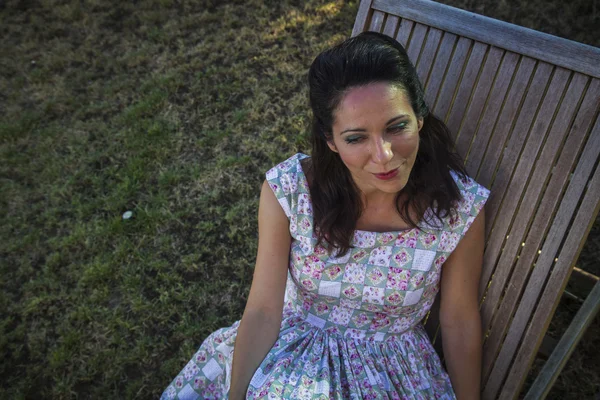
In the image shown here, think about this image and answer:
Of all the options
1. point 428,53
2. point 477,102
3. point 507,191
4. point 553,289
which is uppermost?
point 428,53

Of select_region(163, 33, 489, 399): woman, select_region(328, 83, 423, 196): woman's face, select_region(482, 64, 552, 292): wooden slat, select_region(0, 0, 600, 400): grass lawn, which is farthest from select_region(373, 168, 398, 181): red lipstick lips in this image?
select_region(0, 0, 600, 400): grass lawn

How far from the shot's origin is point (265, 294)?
2121 mm

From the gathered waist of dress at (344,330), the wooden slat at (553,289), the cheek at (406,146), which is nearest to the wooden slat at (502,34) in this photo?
the wooden slat at (553,289)

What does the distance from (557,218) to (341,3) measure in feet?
10.4

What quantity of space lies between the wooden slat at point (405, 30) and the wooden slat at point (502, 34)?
28 millimetres

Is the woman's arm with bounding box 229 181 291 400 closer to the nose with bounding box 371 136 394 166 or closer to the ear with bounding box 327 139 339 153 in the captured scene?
the ear with bounding box 327 139 339 153

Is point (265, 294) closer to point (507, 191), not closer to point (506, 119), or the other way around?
point (507, 191)

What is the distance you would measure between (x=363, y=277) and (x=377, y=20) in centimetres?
121

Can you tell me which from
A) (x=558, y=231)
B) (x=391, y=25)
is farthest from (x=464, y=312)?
(x=391, y=25)

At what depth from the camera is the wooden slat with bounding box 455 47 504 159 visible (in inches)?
88.0

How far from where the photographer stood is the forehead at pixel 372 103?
5.80 ft

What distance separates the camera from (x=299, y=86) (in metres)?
4.16

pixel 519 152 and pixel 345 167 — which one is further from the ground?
pixel 519 152

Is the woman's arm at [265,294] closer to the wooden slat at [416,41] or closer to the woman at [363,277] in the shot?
the woman at [363,277]
